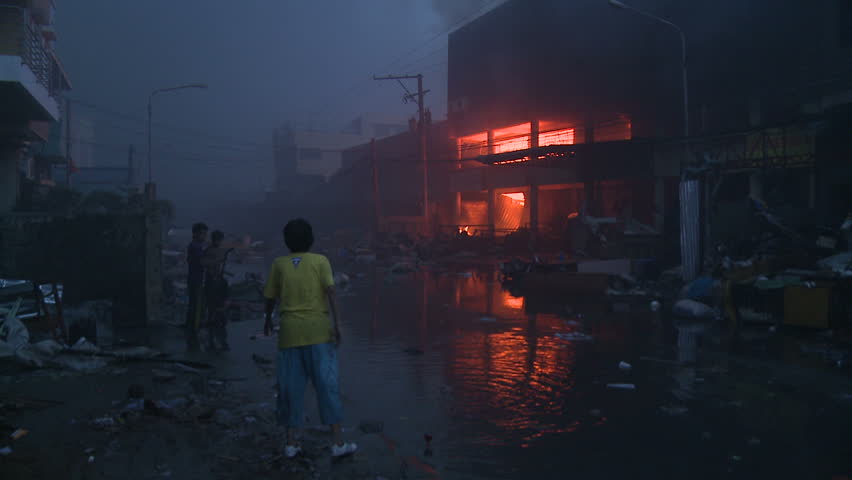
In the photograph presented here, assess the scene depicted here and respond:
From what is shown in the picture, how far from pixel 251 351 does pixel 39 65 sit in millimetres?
12157

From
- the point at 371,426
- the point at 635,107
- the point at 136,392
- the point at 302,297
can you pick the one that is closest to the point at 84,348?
the point at 136,392

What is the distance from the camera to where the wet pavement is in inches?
156

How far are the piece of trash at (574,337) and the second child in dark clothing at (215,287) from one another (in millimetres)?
5023

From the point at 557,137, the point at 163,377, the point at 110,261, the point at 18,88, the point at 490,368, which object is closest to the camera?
the point at 163,377

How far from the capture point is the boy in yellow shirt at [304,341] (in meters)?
3.93

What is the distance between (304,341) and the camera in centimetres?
397

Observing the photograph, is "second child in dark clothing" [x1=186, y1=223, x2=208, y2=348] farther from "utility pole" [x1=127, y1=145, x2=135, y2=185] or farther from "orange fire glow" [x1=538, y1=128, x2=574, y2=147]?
"utility pole" [x1=127, y1=145, x2=135, y2=185]

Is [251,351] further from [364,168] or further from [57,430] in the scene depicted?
[364,168]

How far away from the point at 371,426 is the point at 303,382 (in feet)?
3.16

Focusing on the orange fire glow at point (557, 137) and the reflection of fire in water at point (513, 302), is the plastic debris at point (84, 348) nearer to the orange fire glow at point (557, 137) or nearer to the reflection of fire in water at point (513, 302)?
the reflection of fire in water at point (513, 302)

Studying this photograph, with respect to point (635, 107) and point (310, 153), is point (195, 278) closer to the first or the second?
point (635, 107)

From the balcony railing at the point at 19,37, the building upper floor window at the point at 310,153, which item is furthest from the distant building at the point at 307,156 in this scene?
the balcony railing at the point at 19,37

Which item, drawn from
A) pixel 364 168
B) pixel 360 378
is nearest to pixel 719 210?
pixel 360 378

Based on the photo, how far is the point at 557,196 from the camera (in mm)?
34188
